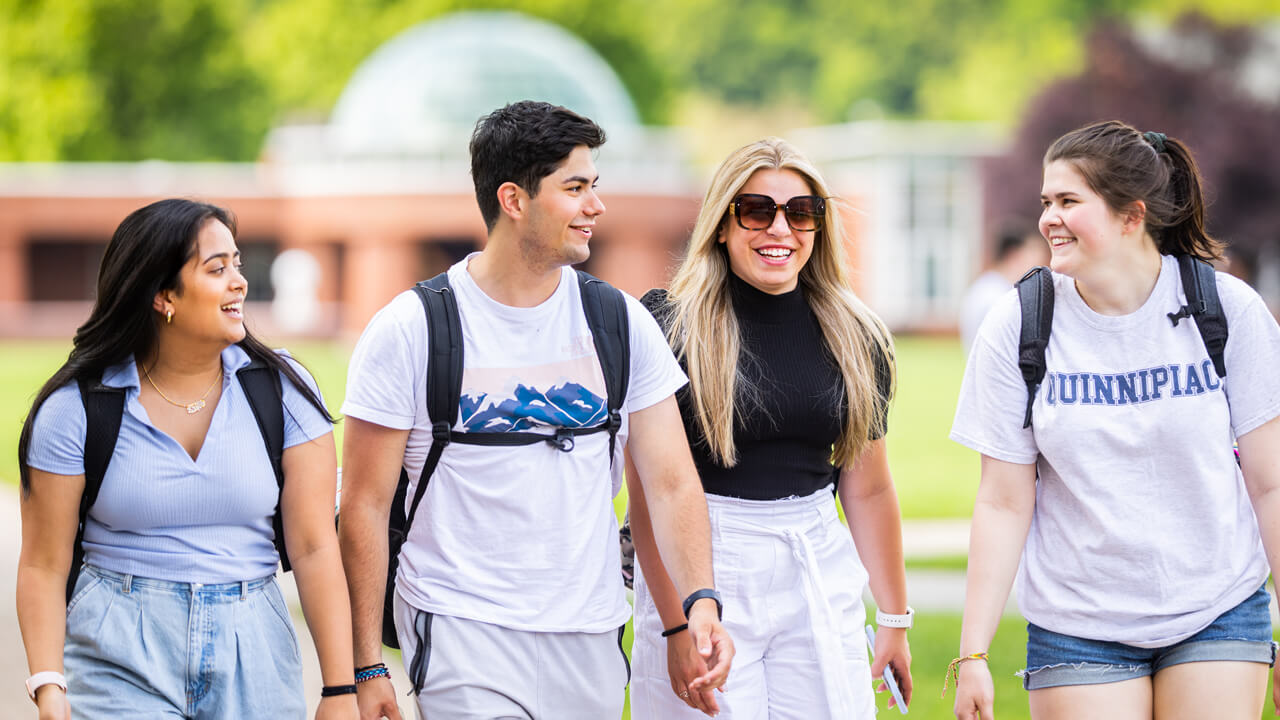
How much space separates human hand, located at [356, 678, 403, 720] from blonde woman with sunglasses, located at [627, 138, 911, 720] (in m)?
0.77

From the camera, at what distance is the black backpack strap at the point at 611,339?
12.6 feet

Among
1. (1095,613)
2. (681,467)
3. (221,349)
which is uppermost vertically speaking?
(221,349)

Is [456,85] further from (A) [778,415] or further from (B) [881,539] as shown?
(A) [778,415]

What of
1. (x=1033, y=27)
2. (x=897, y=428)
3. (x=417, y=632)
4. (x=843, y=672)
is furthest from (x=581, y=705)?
(x=1033, y=27)

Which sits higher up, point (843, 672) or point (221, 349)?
point (221, 349)

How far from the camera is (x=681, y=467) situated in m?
3.93

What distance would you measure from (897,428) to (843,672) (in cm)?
2083

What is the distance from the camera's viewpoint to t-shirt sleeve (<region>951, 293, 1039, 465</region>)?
12.6ft

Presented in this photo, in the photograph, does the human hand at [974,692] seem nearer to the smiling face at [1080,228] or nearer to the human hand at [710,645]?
the human hand at [710,645]

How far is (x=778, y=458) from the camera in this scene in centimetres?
419

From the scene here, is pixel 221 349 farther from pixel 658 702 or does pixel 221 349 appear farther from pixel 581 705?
pixel 658 702

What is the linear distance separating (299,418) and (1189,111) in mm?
51330

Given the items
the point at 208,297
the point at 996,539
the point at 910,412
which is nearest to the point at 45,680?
the point at 208,297

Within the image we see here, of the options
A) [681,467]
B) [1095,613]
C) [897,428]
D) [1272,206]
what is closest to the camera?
[1095,613]
